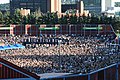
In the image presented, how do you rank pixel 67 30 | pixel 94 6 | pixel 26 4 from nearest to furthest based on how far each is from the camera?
pixel 67 30 → pixel 26 4 → pixel 94 6

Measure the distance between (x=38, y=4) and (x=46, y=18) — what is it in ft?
127

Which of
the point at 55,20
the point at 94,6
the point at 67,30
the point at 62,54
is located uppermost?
the point at 55,20

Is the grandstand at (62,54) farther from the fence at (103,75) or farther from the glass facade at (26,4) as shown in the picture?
the glass facade at (26,4)

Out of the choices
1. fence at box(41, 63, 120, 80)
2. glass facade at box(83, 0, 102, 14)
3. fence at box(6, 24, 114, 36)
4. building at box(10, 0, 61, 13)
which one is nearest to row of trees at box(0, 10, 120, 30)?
fence at box(6, 24, 114, 36)

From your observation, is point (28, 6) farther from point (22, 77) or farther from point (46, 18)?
point (22, 77)

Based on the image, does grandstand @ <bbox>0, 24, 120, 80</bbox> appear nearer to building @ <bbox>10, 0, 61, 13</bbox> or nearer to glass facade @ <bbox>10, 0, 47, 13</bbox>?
building @ <bbox>10, 0, 61, 13</bbox>

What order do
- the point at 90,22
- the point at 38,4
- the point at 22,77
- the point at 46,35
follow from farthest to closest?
the point at 38,4
the point at 90,22
the point at 46,35
the point at 22,77

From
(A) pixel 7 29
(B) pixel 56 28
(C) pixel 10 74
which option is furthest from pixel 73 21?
(C) pixel 10 74

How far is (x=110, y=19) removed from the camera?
69188 millimetres

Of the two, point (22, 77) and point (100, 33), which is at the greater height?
point (22, 77)

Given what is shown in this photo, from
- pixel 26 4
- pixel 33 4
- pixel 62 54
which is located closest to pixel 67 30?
Result: pixel 62 54

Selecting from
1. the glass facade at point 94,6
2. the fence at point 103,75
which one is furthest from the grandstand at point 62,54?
the glass facade at point 94,6

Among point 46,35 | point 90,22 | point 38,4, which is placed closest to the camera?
point 46,35

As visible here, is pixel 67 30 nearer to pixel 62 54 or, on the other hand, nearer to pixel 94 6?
pixel 62 54
